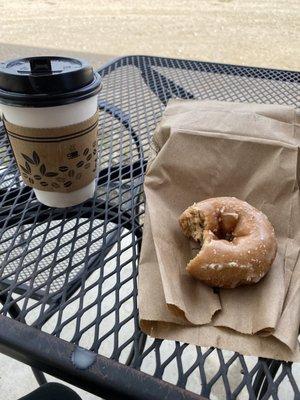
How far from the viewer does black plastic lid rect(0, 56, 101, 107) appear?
2.01 ft

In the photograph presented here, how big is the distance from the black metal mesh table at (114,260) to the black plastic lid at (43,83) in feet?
0.78

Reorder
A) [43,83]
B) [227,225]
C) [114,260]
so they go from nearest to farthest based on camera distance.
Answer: [43,83] → [227,225] → [114,260]

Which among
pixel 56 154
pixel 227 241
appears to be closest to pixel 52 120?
pixel 56 154

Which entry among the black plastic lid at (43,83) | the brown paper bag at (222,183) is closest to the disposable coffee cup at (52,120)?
the black plastic lid at (43,83)

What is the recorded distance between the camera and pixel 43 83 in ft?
2.01

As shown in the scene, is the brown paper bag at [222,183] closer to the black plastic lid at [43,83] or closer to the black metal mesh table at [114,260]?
the black metal mesh table at [114,260]

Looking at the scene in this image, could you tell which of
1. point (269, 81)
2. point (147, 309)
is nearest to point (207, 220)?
point (147, 309)

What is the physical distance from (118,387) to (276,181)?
1.61ft

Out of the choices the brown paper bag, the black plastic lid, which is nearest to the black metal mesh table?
the brown paper bag

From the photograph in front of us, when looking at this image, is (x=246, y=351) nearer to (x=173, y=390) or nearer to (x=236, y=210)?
(x=173, y=390)

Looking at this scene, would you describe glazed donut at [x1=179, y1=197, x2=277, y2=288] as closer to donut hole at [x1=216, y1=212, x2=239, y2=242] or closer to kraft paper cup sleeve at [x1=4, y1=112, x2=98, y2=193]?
donut hole at [x1=216, y1=212, x2=239, y2=242]

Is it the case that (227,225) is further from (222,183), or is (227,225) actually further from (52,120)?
(52,120)

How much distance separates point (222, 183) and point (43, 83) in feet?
1.29

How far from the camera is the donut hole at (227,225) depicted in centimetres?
73
